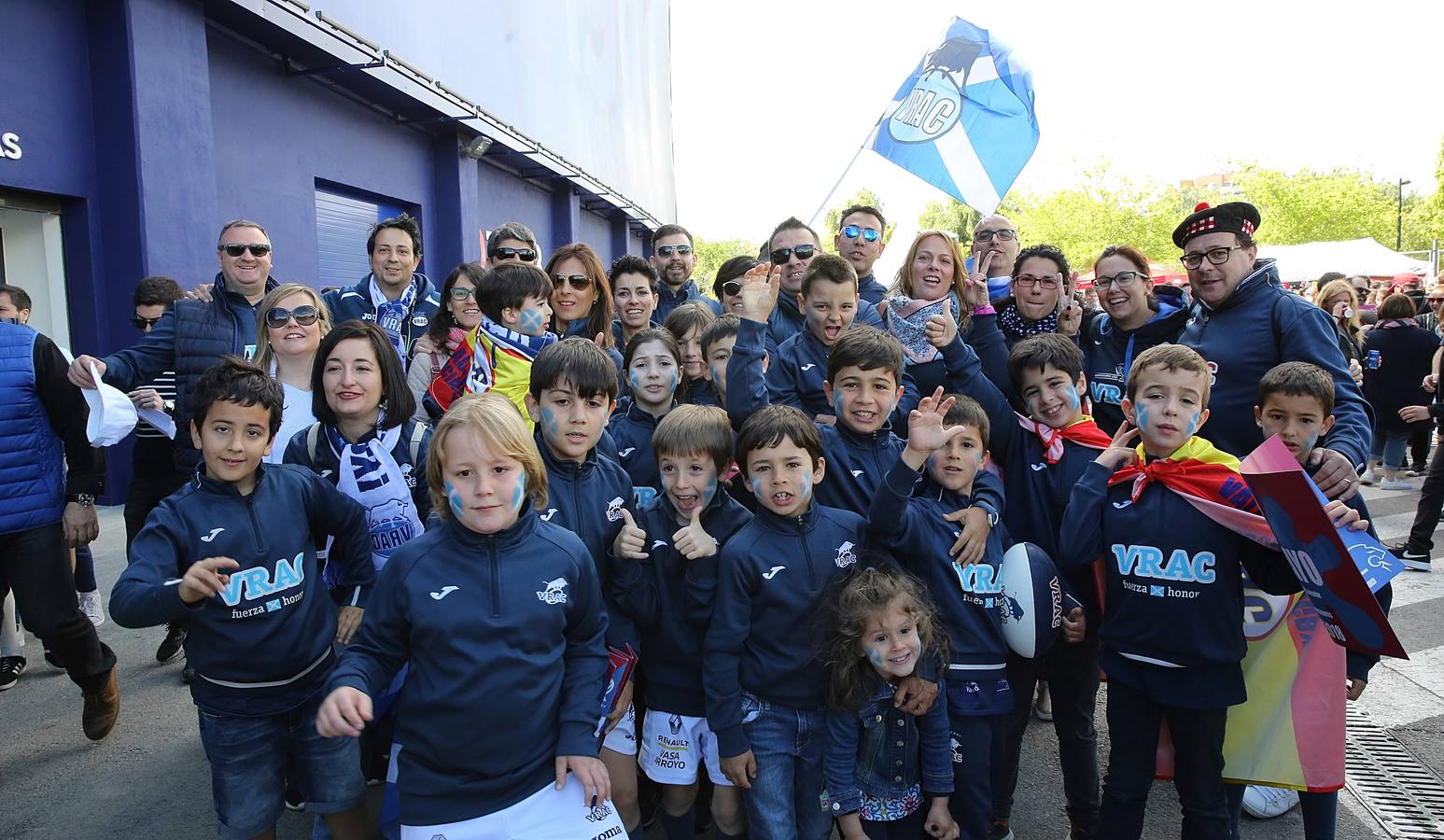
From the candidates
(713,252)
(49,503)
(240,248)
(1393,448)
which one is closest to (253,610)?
(49,503)

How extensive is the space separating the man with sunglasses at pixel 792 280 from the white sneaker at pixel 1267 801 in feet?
8.57

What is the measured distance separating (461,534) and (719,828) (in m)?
1.46

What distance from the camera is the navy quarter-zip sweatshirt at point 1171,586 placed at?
2709 mm

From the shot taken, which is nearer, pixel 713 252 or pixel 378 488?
pixel 378 488

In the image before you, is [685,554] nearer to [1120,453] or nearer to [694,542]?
[694,542]

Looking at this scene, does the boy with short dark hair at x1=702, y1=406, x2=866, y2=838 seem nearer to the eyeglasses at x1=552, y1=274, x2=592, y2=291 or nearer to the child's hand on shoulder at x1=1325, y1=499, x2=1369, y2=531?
the child's hand on shoulder at x1=1325, y1=499, x2=1369, y2=531

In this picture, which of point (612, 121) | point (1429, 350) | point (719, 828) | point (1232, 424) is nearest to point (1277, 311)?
point (1232, 424)

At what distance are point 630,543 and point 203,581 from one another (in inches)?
48.6

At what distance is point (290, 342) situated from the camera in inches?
133

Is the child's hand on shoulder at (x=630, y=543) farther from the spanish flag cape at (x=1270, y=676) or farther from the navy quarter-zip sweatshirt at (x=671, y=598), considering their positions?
the spanish flag cape at (x=1270, y=676)

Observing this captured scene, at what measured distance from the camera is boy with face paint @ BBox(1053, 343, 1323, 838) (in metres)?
2.72

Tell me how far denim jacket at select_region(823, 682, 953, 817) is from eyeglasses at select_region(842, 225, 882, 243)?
2.87 m

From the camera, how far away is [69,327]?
24.2 feet

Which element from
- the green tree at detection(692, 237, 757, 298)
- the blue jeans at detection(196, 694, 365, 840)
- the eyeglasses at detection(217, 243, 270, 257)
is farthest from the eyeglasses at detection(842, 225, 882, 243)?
the green tree at detection(692, 237, 757, 298)
